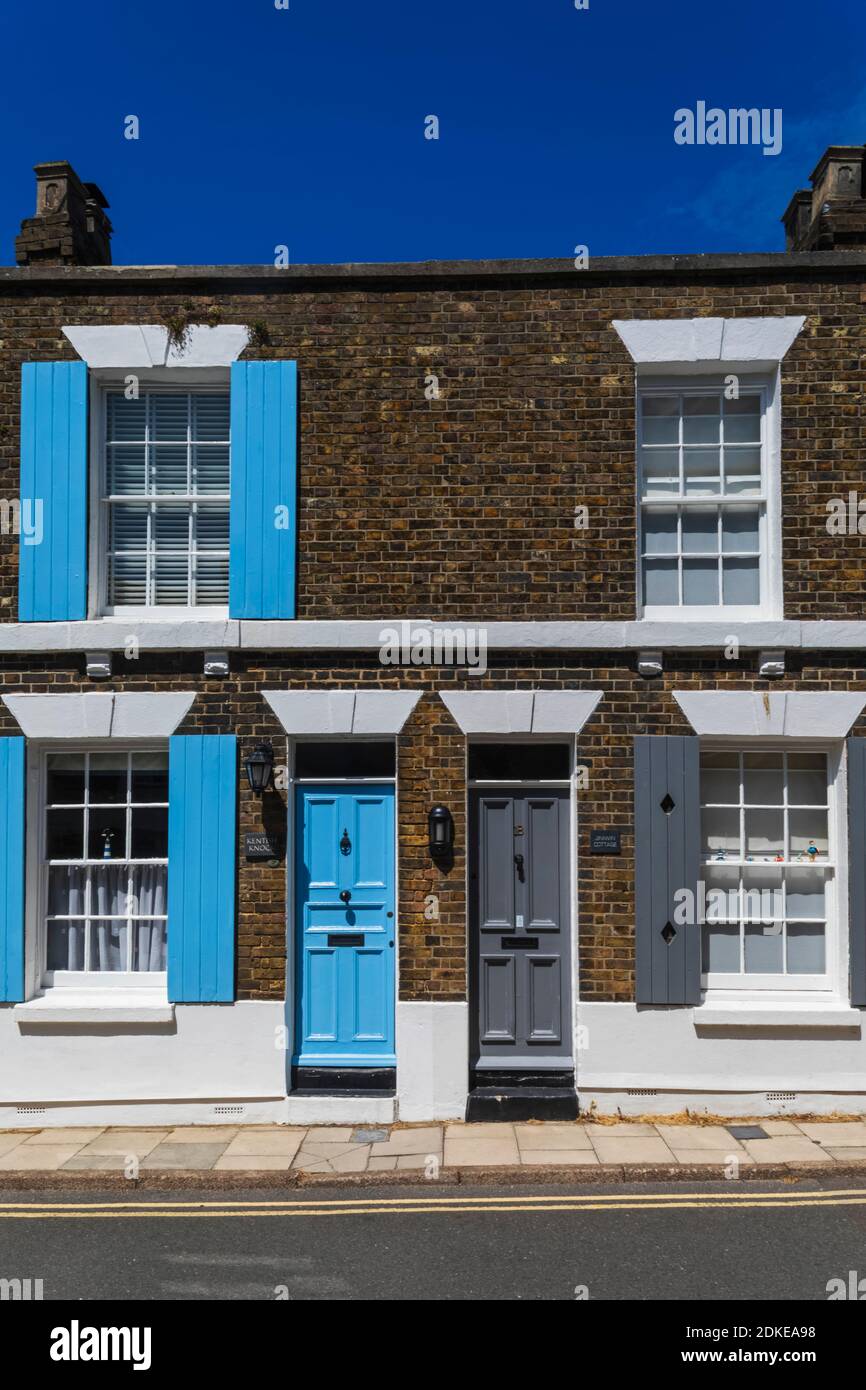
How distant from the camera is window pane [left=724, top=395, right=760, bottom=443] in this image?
7.91 m

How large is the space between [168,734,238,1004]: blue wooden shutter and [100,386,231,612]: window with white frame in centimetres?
126

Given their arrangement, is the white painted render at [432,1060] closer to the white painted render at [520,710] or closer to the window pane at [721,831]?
the white painted render at [520,710]

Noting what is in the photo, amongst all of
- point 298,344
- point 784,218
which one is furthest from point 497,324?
point 784,218

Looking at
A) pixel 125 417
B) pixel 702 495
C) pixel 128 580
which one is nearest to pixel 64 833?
pixel 128 580

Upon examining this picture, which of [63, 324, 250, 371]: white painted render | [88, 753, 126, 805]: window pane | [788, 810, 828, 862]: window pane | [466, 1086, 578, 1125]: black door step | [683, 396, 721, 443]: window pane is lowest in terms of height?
[466, 1086, 578, 1125]: black door step

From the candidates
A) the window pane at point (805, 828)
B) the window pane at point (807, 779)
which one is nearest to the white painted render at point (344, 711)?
the window pane at point (807, 779)

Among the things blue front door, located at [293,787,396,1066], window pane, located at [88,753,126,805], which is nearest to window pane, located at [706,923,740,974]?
blue front door, located at [293,787,396,1066]

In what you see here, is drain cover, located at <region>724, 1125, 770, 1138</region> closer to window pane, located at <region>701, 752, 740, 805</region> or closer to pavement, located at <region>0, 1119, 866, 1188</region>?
pavement, located at <region>0, 1119, 866, 1188</region>

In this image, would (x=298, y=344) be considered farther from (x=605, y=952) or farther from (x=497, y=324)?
(x=605, y=952)

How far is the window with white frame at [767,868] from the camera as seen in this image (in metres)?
7.70

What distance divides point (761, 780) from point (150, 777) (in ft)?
15.7

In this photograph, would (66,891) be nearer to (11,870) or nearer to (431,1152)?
(11,870)
